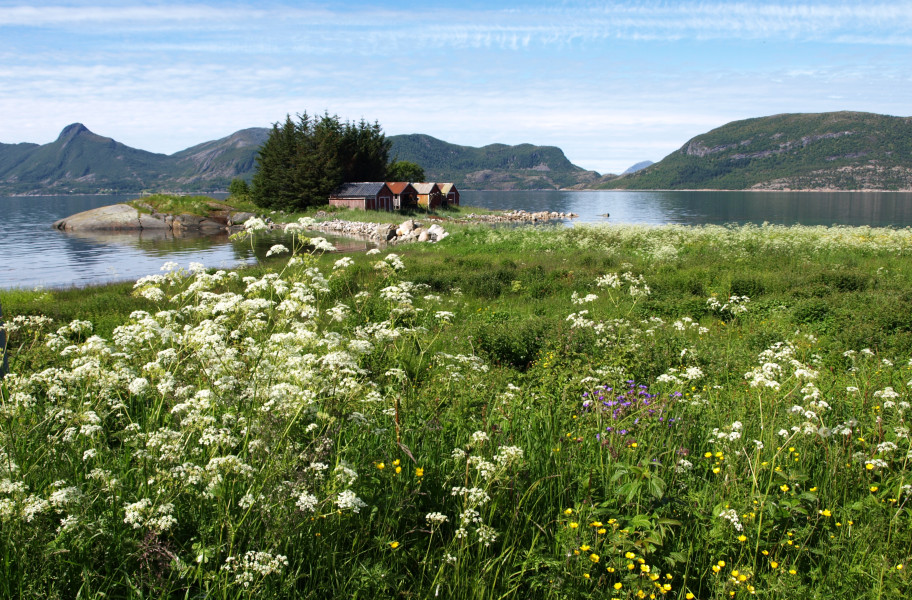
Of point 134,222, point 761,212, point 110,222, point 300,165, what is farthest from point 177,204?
point 761,212

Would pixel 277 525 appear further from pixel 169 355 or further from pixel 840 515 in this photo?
pixel 840 515

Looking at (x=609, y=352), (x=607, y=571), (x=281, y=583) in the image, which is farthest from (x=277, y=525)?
(x=609, y=352)

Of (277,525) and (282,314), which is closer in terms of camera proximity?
(277,525)

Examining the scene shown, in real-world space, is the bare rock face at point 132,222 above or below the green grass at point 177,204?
below

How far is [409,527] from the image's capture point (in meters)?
3.61

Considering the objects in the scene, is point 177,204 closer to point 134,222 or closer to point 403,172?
point 134,222

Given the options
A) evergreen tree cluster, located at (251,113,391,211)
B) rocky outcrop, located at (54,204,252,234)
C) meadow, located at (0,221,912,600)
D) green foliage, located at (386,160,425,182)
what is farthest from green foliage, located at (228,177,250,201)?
→ meadow, located at (0,221,912,600)

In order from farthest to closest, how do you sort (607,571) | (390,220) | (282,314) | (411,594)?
(390,220), (282,314), (607,571), (411,594)

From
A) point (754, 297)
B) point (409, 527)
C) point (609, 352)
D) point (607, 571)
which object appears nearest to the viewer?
point (607, 571)

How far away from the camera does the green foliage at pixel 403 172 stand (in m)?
87.8

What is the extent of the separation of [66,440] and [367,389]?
1.76m

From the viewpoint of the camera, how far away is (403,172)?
92000mm

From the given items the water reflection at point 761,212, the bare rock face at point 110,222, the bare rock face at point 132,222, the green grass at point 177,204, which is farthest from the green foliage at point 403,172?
the bare rock face at point 110,222

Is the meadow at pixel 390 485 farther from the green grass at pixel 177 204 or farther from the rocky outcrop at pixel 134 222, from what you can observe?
the green grass at pixel 177 204
